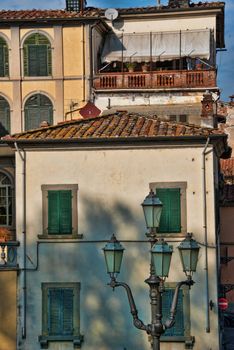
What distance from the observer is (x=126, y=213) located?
874 inches

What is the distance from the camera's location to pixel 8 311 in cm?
2231

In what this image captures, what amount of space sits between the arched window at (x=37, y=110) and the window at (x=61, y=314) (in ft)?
35.0

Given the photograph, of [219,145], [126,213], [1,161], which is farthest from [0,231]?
[219,145]

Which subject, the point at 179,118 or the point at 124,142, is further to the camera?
the point at 179,118

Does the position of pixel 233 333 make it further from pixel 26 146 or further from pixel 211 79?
pixel 26 146

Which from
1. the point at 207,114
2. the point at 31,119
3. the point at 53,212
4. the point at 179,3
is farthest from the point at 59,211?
the point at 179,3

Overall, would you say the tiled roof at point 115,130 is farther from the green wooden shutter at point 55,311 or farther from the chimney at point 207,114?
the green wooden shutter at point 55,311

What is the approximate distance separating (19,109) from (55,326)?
11898 mm

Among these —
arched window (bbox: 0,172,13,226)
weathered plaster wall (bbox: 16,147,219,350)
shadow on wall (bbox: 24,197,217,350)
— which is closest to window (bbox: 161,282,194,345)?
weathered plaster wall (bbox: 16,147,219,350)

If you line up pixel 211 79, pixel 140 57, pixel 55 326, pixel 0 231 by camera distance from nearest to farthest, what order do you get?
pixel 55 326 < pixel 0 231 < pixel 211 79 < pixel 140 57

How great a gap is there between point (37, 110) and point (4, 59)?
7.49ft

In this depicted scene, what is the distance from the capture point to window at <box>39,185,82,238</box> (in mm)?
22297

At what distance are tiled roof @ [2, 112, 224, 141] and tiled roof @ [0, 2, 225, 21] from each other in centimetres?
860

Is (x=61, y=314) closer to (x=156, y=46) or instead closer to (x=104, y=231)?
(x=104, y=231)
